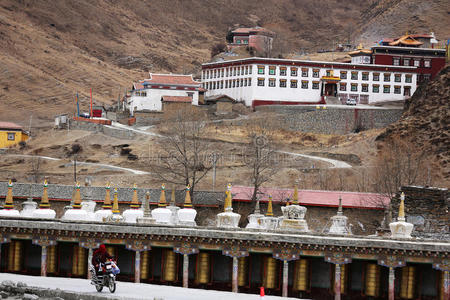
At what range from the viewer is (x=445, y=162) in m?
92.4

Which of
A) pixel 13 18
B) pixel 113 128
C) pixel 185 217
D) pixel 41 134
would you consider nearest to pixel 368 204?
pixel 185 217

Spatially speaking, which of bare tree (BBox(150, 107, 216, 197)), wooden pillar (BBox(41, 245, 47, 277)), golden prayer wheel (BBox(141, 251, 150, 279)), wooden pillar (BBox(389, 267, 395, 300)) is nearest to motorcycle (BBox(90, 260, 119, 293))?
golden prayer wheel (BBox(141, 251, 150, 279))

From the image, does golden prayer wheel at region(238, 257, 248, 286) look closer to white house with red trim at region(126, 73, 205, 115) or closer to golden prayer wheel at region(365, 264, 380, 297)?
golden prayer wheel at region(365, 264, 380, 297)

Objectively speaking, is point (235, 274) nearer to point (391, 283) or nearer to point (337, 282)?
point (337, 282)

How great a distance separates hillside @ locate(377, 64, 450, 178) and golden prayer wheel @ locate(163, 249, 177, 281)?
1916 inches

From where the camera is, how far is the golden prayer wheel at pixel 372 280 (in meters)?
44.9

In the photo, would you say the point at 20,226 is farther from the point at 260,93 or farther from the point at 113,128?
the point at 260,93

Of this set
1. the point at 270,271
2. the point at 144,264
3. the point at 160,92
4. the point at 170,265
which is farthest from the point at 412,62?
the point at 144,264

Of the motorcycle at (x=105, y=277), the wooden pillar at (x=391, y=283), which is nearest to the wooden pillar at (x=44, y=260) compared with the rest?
the motorcycle at (x=105, y=277)

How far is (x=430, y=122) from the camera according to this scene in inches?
4035

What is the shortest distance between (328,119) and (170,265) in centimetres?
6372

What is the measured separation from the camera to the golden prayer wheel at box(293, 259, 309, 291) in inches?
1806

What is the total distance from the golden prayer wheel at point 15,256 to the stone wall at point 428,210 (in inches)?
823

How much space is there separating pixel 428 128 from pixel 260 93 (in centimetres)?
2227
